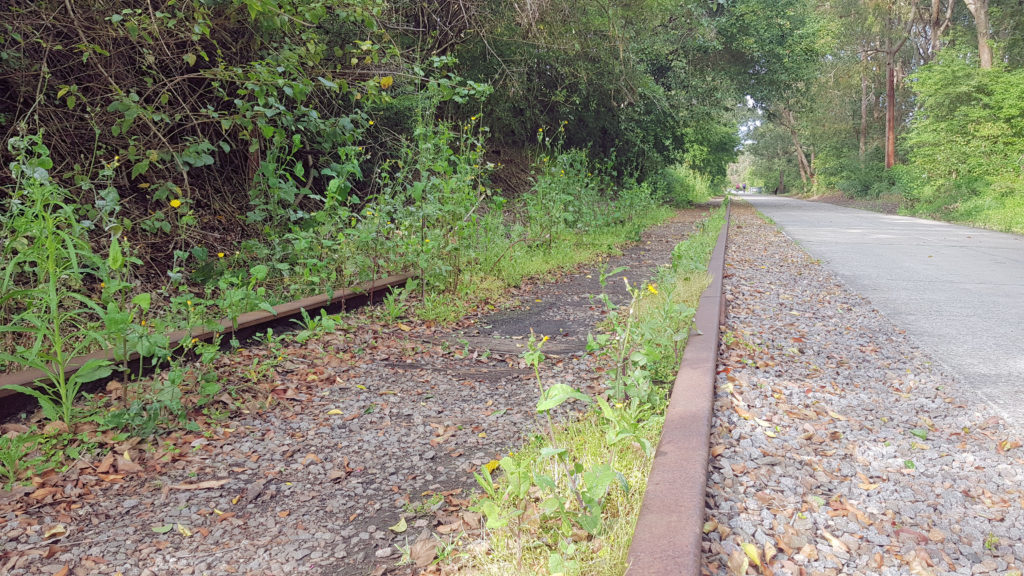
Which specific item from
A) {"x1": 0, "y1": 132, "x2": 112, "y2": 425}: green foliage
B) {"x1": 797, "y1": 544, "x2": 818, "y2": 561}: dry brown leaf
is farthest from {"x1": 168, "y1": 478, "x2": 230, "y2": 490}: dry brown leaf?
{"x1": 797, "y1": 544, "x2": 818, "y2": 561}: dry brown leaf

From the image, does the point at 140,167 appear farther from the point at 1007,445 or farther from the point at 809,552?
the point at 1007,445

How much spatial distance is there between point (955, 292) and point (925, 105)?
65.6ft

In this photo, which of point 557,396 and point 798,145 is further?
point 798,145

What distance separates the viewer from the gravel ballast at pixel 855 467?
5.45 feet

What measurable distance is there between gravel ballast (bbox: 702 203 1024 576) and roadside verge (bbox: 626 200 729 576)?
11cm

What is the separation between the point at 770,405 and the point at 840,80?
34004mm

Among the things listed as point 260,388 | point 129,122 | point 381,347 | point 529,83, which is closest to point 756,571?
point 260,388

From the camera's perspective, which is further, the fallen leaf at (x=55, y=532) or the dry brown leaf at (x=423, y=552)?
the fallen leaf at (x=55, y=532)

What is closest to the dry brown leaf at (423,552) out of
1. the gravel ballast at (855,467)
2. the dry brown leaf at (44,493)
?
the gravel ballast at (855,467)

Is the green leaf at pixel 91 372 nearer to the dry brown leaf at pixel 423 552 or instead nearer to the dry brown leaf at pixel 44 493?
the dry brown leaf at pixel 44 493

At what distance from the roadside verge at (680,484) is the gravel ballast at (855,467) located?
11 centimetres

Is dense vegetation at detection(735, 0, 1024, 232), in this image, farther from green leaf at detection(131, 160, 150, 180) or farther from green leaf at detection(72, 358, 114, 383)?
green leaf at detection(72, 358, 114, 383)

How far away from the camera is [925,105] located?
21.3 meters

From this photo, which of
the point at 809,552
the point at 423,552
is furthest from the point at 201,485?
the point at 809,552
